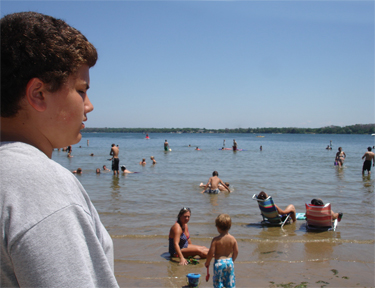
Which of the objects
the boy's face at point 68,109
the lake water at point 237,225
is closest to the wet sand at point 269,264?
the lake water at point 237,225

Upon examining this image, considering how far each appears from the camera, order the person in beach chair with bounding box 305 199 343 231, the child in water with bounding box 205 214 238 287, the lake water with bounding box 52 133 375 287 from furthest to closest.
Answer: the person in beach chair with bounding box 305 199 343 231
the lake water with bounding box 52 133 375 287
the child in water with bounding box 205 214 238 287

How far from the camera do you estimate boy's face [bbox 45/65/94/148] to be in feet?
3.08

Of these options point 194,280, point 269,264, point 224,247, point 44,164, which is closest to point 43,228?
point 44,164

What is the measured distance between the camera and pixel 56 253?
0.74 metres

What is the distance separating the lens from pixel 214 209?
11508 millimetres

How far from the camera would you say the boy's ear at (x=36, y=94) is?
0.88m

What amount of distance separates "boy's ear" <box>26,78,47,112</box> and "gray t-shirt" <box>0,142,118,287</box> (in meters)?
0.14

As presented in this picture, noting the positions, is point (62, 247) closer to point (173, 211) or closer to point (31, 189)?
point (31, 189)

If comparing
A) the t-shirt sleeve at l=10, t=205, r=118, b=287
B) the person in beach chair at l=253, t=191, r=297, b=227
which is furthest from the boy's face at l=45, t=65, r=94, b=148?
the person in beach chair at l=253, t=191, r=297, b=227

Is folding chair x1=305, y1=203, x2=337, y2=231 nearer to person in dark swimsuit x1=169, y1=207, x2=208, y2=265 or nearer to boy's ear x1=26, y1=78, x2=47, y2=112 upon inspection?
person in dark swimsuit x1=169, y1=207, x2=208, y2=265

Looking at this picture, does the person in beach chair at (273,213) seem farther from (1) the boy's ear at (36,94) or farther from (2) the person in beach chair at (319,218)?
(1) the boy's ear at (36,94)

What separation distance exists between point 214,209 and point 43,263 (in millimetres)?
11079

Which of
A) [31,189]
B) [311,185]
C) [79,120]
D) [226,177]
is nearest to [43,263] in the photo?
[31,189]

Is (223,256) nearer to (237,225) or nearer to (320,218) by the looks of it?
(237,225)
